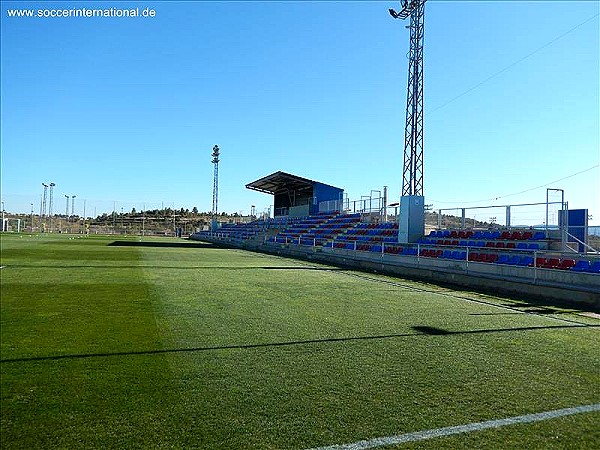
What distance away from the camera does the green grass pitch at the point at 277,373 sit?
9.84 ft

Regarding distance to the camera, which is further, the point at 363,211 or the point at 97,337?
the point at 363,211

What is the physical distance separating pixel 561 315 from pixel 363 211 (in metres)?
23.8

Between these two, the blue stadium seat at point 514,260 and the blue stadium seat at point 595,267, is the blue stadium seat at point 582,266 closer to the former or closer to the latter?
the blue stadium seat at point 595,267

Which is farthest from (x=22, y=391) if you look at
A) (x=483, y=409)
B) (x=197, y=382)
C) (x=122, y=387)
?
(x=483, y=409)

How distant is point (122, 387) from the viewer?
362 cm

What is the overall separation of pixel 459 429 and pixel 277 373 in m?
1.67

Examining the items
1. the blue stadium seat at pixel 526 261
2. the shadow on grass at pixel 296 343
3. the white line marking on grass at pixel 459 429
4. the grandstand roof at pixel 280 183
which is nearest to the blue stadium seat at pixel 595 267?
the blue stadium seat at pixel 526 261

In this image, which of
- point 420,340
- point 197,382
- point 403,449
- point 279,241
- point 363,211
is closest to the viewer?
point 403,449

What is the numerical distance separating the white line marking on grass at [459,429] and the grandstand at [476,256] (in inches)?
264

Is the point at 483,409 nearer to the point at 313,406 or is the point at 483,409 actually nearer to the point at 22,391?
the point at 313,406

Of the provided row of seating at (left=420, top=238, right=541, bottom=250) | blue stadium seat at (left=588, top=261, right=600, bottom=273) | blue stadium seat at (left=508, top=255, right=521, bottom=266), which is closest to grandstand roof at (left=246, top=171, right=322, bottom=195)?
row of seating at (left=420, top=238, right=541, bottom=250)

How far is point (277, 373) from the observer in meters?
4.21

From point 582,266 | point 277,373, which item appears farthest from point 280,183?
point 277,373

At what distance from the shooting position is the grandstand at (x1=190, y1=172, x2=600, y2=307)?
10.6 metres
